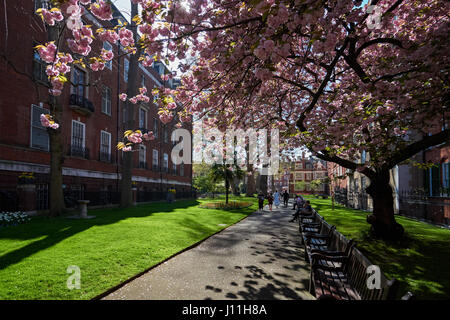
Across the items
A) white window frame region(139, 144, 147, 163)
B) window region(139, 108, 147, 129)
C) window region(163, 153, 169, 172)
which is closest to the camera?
white window frame region(139, 144, 147, 163)

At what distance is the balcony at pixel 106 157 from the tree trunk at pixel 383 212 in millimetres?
20200

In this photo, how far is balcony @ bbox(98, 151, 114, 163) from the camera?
21.5m

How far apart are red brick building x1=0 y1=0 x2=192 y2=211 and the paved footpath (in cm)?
460

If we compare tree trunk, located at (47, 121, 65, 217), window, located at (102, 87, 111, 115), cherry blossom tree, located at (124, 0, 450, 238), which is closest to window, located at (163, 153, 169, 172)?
window, located at (102, 87, 111, 115)

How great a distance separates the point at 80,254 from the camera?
6.54 metres

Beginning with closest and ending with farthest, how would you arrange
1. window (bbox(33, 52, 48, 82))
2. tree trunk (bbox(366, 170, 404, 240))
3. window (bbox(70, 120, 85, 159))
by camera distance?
1. tree trunk (bbox(366, 170, 404, 240))
2. window (bbox(33, 52, 48, 82))
3. window (bbox(70, 120, 85, 159))

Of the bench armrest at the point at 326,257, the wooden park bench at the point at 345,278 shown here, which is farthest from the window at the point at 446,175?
the bench armrest at the point at 326,257

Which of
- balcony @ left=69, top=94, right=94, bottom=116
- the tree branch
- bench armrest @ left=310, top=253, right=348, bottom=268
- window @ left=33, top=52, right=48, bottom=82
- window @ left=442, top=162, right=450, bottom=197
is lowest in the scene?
bench armrest @ left=310, top=253, right=348, bottom=268

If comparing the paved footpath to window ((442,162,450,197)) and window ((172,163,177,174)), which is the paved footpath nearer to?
window ((442,162,450,197))

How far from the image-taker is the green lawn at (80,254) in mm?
4652

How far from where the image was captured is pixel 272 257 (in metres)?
7.29

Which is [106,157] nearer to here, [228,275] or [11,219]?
[11,219]
